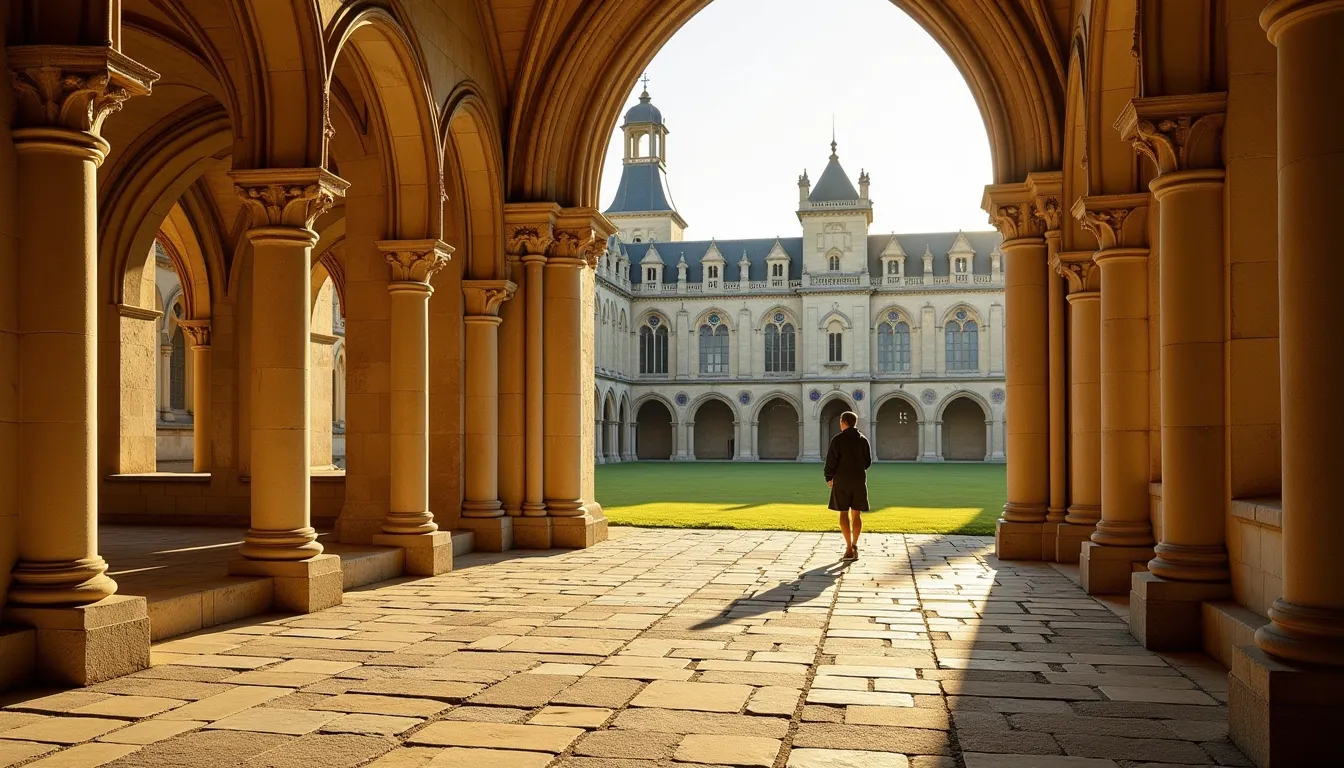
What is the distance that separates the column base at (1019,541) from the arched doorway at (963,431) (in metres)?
49.0

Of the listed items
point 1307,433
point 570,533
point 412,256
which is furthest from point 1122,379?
point 412,256

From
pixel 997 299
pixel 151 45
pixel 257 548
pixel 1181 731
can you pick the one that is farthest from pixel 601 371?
pixel 1181 731

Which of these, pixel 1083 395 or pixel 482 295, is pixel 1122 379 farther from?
pixel 482 295

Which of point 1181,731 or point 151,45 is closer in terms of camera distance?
point 1181,731

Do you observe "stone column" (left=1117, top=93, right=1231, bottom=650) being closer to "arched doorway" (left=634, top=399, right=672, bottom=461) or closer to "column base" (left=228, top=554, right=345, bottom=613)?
"column base" (left=228, top=554, right=345, bottom=613)

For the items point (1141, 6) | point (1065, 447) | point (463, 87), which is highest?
point (463, 87)

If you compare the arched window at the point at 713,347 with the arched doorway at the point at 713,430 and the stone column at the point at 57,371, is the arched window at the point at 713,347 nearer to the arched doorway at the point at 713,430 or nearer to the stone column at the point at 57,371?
the arched doorway at the point at 713,430

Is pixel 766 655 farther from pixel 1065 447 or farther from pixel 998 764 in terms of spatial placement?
pixel 1065 447

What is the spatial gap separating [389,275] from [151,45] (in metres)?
4.12

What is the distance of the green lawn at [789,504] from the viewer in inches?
633

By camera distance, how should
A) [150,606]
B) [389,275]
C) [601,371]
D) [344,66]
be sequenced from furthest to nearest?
[601,371]
[344,66]
[389,275]
[150,606]

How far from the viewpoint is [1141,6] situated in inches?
275

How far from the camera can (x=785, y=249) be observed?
205 ft

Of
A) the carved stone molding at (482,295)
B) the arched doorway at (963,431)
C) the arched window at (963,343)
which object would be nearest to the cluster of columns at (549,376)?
the carved stone molding at (482,295)
